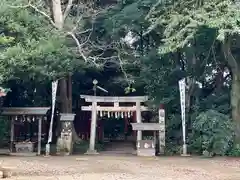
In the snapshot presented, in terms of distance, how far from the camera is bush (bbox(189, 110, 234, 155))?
13.3 m

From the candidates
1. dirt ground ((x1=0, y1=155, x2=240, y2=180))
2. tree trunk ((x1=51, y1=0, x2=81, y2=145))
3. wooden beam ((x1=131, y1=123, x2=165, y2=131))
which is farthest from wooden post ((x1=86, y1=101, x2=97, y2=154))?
dirt ground ((x1=0, y1=155, x2=240, y2=180))

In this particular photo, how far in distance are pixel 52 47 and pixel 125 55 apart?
3.75m

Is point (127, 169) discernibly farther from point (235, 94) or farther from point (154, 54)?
point (154, 54)

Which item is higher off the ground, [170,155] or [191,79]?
[191,79]

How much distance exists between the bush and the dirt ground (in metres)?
0.72

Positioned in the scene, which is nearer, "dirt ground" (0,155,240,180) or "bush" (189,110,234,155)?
"dirt ground" (0,155,240,180)

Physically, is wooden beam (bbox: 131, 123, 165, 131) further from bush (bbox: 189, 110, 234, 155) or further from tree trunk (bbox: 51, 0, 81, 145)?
tree trunk (bbox: 51, 0, 81, 145)

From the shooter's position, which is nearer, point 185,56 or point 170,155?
point 170,155

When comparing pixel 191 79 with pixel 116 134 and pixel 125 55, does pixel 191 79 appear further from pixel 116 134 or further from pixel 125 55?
pixel 116 134

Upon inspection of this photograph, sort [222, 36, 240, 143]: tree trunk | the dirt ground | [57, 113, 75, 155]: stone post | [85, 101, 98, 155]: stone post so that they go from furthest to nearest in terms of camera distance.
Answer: [85, 101, 98, 155]: stone post, [57, 113, 75, 155]: stone post, [222, 36, 240, 143]: tree trunk, the dirt ground

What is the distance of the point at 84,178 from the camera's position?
29.7 feet

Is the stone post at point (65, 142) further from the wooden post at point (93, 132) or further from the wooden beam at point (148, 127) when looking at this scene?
the wooden beam at point (148, 127)

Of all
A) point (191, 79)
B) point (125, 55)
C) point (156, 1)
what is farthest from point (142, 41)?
point (156, 1)

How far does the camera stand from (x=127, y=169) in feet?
34.7
